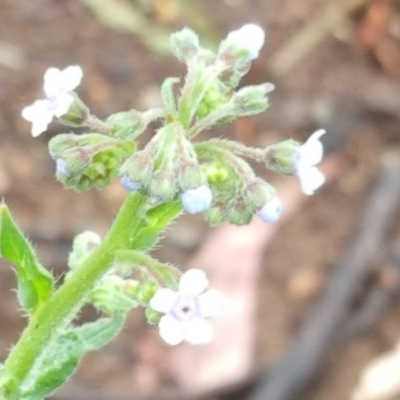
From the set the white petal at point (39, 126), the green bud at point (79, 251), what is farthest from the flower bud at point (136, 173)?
the green bud at point (79, 251)

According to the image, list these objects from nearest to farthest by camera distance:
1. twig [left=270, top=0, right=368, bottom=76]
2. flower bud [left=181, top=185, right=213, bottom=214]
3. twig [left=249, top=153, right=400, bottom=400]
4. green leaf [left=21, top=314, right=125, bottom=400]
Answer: flower bud [left=181, top=185, right=213, bottom=214], green leaf [left=21, top=314, right=125, bottom=400], twig [left=249, top=153, right=400, bottom=400], twig [left=270, top=0, right=368, bottom=76]

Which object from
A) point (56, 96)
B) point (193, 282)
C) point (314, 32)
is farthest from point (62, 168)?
point (314, 32)

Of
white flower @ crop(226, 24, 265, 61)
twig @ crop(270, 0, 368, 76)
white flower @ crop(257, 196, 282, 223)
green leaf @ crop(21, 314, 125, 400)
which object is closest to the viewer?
white flower @ crop(257, 196, 282, 223)

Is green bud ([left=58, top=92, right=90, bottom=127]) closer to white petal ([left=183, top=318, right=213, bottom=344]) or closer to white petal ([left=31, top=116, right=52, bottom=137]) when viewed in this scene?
white petal ([left=31, top=116, right=52, bottom=137])

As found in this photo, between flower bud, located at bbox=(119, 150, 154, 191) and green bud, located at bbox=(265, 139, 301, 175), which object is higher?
green bud, located at bbox=(265, 139, 301, 175)

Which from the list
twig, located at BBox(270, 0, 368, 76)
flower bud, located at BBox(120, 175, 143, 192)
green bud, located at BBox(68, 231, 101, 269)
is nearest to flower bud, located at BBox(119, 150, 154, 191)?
flower bud, located at BBox(120, 175, 143, 192)

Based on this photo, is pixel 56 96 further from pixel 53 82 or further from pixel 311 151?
pixel 311 151
